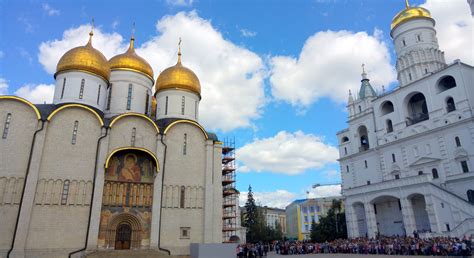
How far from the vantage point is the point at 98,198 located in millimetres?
18688

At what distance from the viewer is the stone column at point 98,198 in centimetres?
1783

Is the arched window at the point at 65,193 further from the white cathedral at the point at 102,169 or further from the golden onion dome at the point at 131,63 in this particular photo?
the golden onion dome at the point at 131,63

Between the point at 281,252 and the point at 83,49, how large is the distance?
21976 millimetres

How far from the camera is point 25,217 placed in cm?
1672

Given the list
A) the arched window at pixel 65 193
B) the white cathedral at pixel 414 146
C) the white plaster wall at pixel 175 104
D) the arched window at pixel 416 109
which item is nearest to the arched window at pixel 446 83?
the white cathedral at pixel 414 146

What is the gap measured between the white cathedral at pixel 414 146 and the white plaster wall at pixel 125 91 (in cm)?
2040

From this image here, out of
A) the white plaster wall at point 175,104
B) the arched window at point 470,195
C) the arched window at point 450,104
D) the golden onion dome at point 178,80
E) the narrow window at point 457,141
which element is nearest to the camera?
the arched window at point 470,195

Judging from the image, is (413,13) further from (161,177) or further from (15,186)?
(15,186)

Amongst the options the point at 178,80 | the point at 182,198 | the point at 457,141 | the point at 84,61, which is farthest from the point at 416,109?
the point at 84,61

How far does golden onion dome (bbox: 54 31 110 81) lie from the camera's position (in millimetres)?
21766

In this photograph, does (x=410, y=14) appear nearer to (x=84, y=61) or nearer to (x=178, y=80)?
(x=178, y=80)

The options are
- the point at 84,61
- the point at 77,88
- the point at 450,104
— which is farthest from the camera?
the point at 450,104

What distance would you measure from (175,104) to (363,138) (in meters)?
21.2

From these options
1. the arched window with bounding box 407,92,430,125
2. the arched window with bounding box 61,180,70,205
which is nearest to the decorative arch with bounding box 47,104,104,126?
the arched window with bounding box 61,180,70,205
